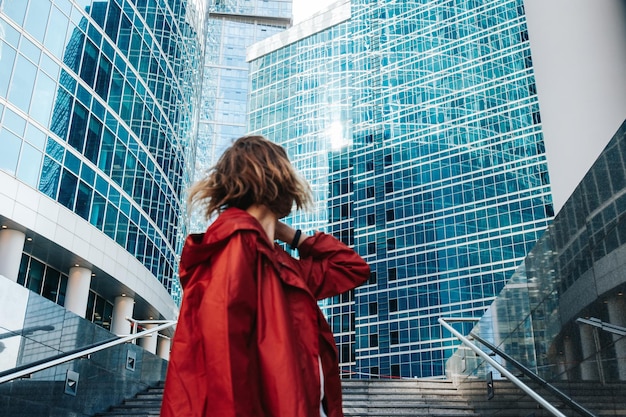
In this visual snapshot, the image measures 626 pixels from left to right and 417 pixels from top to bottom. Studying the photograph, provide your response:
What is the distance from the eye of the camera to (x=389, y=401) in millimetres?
9578

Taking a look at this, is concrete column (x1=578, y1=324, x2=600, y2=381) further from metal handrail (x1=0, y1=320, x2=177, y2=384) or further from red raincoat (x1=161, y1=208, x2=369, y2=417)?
metal handrail (x1=0, y1=320, x2=177, y2=384)

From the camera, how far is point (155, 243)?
28859mm

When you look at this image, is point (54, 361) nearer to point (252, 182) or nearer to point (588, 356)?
point (588, 356)

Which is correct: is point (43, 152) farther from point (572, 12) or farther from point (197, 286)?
point (197, 286)

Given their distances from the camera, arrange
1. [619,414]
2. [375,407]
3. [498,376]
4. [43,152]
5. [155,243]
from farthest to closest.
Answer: [155,243], [43,152], [375,407], [498,376], [619,414]

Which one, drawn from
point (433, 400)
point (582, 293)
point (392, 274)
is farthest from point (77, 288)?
point (392, 274)

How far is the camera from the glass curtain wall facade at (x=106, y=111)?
19.9 meters

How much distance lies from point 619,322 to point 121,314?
2359 centimetres

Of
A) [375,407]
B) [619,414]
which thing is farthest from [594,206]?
[375,407]

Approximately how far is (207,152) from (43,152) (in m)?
69.9

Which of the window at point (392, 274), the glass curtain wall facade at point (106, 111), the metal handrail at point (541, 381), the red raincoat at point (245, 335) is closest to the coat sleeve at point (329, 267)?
the red raincoat at point (245, 335)

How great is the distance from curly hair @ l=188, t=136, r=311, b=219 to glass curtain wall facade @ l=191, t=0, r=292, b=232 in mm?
82438

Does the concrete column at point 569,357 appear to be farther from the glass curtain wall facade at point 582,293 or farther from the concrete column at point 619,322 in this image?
the concrete column at point 619,322

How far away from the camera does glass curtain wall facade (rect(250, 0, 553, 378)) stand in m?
58.5
